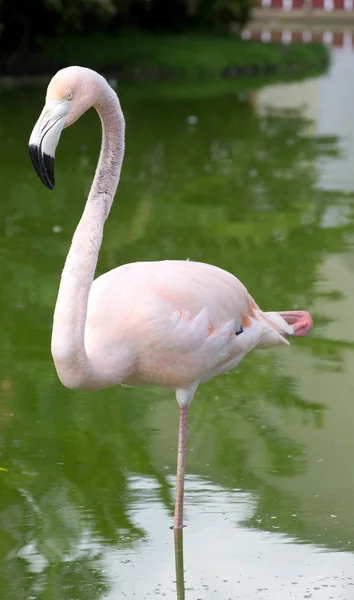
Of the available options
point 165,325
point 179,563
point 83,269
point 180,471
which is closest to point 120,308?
point 165,325

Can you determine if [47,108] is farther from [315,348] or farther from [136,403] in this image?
[315,348]

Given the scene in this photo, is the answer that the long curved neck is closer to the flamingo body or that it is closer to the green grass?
the flamingo body

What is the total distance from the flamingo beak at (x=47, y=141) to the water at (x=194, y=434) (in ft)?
4.55

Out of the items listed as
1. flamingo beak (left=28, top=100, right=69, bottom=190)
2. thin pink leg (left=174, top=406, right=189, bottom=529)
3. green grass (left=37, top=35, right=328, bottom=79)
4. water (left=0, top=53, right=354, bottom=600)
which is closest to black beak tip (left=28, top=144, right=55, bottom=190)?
flamingo beak (left=28, top=100, right=69, bottom=190)

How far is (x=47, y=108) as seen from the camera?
3646 mm

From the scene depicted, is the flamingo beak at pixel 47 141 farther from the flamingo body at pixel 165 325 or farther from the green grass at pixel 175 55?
the green grass at pixel 175 55

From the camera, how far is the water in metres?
4.13

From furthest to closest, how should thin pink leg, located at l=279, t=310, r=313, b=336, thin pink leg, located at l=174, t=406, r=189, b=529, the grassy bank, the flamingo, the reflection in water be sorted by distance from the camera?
the grassy bank, thin pink leg, located at l=279, t=310, r=313, b=336, thin pink leg, located at l=174, t=406, r=189, b=529, the reflection in water, the flamingo

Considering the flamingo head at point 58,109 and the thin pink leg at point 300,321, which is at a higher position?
the flamingo head at point 58,109

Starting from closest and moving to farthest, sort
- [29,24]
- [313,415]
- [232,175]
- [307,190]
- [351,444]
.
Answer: [351,444] → [313,415] → [307,190] → [232,175] → [29,24]

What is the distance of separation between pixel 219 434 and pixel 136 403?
0.58 m

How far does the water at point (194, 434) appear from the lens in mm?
4133

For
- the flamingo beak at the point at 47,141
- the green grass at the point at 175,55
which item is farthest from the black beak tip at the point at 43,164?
the green grass at the point at 175,55

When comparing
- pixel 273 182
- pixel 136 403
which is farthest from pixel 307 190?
pixel 136 403
